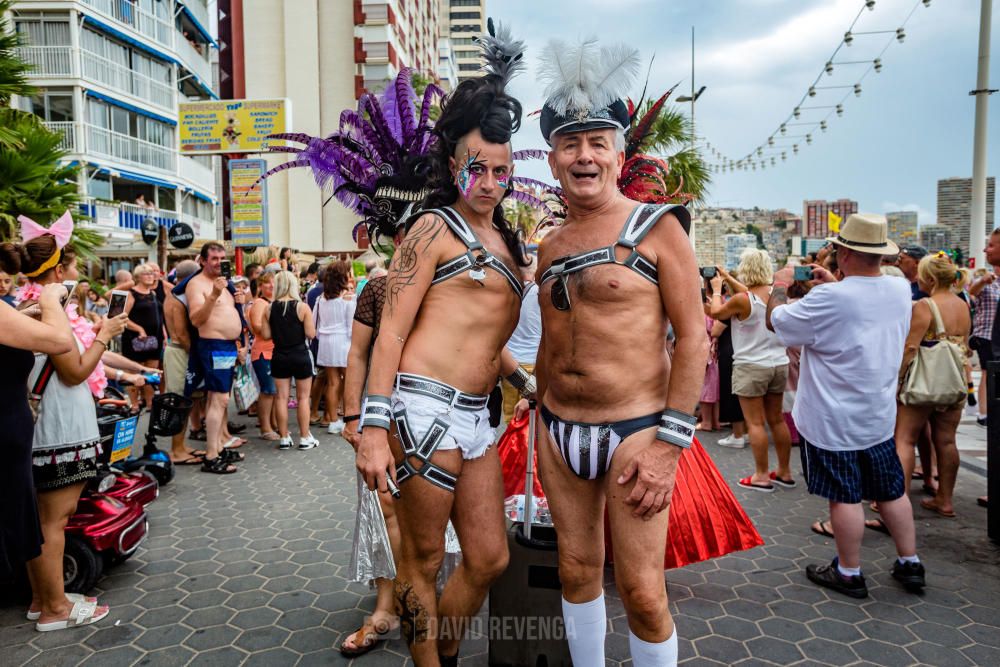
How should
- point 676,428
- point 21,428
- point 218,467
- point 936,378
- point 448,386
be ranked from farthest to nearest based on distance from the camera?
point 218,467 → point 936,378 → point 21,428 → point 448,386 → point 676,428

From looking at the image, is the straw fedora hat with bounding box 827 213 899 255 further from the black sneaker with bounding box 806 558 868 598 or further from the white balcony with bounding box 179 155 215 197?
the white balcony with bounding box 179 155 215 197

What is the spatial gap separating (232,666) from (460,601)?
135 centimetres

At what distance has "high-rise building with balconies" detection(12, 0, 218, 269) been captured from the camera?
77.0ft

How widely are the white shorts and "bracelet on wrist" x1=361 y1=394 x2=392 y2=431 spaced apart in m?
0.06

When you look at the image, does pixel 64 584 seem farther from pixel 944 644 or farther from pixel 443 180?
pixel 944 644

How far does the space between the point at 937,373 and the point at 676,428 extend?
3.60 m

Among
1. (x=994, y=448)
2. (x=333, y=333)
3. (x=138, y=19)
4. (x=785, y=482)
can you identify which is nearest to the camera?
(x=994, y=448)

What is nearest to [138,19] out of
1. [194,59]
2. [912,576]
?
[194,59]

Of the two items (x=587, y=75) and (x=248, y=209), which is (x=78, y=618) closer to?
(x=587, y=75)

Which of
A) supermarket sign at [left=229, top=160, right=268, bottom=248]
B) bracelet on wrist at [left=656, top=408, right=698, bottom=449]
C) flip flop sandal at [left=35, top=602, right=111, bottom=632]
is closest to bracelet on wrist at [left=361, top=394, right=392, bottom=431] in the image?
bracelet on wrist at [left=656, top=408, right=698, bottom=449]

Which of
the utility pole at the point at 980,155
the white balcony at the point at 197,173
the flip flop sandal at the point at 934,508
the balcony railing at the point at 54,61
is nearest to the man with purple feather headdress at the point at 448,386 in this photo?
the flip flop sandal at the point at 934,508

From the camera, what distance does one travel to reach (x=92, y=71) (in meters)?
24.5

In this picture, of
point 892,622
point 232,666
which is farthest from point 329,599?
point 892,622

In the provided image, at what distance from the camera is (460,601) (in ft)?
8.18
